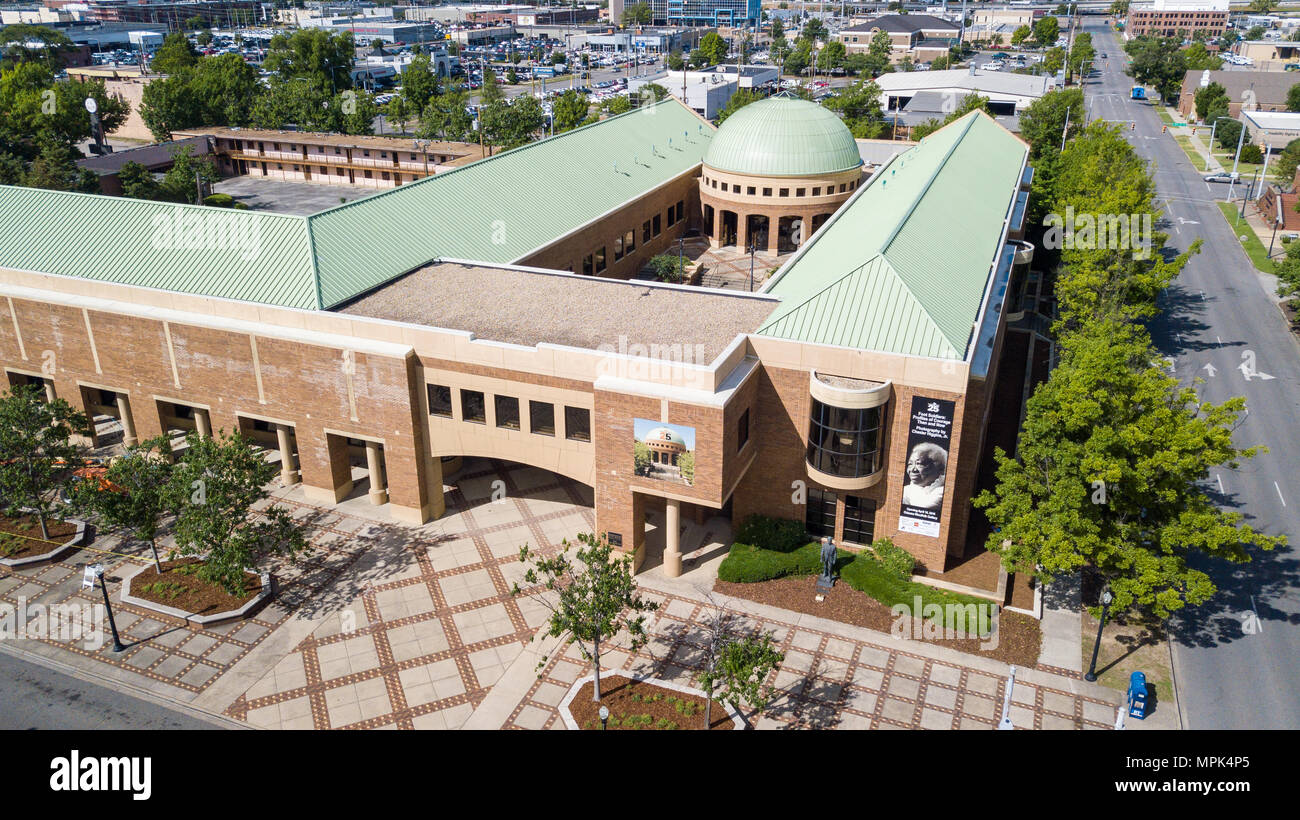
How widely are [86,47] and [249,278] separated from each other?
20481 cm

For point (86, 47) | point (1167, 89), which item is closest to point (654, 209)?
point (1167, 89)

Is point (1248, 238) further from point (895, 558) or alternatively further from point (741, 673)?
point (741, 673)

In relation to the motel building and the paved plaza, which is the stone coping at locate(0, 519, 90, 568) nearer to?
the paved plaza

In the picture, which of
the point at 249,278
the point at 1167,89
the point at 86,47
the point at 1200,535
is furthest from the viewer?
the point at 86,47

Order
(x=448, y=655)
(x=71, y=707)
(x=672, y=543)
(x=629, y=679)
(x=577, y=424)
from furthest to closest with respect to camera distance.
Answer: (x=577, y=424) < (x=672, y=543) < (x=448, y=655) < (x=629, y=679) < (x=71, y=707)

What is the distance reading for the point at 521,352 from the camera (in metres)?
36.2

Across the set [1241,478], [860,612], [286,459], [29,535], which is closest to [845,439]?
[860,612]

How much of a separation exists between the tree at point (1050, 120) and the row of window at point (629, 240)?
4796cm

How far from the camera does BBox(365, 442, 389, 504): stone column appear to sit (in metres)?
41.1

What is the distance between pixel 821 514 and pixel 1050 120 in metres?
86.1

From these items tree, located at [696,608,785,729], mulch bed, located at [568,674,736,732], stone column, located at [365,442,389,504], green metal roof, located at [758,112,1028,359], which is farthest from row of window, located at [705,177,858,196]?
mulch bed, located at [568,674,736,732]

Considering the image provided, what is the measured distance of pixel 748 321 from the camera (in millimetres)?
39094

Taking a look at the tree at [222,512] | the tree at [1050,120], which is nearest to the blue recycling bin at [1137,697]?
the tree at [222,512]

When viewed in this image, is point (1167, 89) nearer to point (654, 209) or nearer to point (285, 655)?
point (654, 209)
